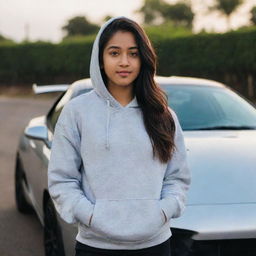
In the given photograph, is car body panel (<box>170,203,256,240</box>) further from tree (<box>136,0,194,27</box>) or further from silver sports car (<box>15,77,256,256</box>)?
tree (<box>136,0,194,27</box>)

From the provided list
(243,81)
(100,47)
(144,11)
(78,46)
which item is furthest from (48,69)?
(144,11)

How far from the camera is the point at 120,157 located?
210cm

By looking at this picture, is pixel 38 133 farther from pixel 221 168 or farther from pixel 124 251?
pixel 124 251

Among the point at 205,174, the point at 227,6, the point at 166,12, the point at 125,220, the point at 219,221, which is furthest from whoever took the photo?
the point at 166,12

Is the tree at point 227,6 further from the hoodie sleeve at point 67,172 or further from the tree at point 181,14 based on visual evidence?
the hoodie sleeve at point 67,172

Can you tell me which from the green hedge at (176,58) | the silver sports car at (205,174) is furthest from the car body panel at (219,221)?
the green hedge at (176,58)

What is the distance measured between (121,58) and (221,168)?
5.03 feet

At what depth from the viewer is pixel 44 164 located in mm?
4219

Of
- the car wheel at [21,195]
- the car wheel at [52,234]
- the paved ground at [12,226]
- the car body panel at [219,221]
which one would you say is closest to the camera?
the car body panel at [219,221]

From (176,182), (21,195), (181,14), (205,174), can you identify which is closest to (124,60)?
(176,182)

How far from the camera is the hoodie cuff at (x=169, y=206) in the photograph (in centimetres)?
212

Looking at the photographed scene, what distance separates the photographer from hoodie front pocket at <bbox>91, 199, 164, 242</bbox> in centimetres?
205

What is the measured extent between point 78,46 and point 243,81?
947 centimetres

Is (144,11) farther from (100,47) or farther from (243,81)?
(100,47)
